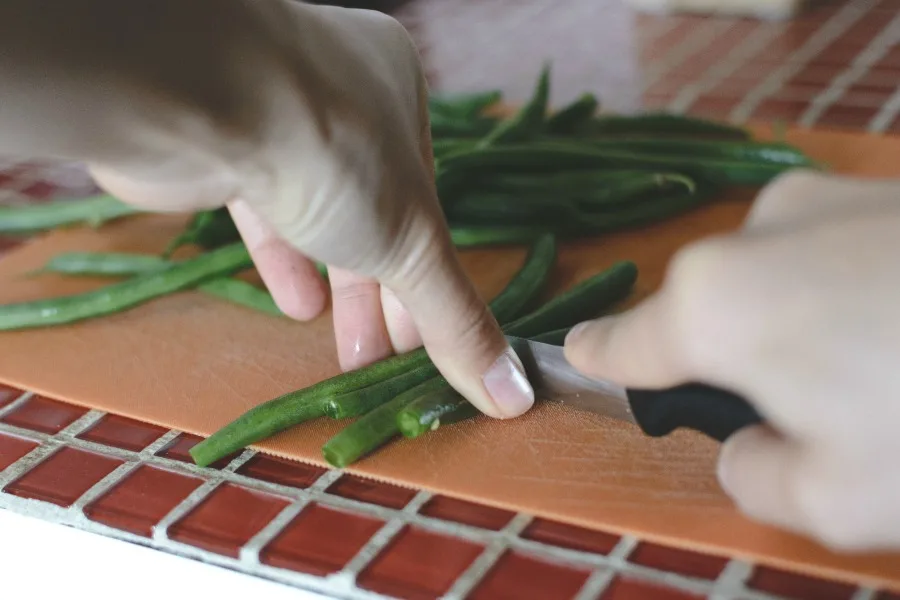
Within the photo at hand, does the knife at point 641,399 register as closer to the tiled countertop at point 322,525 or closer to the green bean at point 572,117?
A: the tiled countertop at point 322,525

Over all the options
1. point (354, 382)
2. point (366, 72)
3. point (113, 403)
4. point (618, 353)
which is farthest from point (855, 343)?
point (113, 403)

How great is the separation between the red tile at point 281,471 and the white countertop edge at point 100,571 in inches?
5.2

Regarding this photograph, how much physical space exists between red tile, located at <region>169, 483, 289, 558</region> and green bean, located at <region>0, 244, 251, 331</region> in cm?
52

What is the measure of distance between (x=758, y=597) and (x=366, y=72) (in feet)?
1.99

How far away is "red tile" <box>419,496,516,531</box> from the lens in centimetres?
98

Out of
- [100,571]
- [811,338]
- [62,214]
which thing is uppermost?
[811,338]

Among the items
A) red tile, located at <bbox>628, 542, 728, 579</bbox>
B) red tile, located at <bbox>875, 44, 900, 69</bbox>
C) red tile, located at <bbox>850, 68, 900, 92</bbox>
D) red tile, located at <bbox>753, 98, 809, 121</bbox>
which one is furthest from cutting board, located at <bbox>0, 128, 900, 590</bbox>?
red tile, located at <bbox>875, 44, 900, 69</bbox>

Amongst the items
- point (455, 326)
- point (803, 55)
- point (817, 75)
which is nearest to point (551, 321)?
→ point (455, 326)

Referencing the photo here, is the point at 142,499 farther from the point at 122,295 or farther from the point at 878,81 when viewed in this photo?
the point at 878,81

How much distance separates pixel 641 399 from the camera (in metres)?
0.89

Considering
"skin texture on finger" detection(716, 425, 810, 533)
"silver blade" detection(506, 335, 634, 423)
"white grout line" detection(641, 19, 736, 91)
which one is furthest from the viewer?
"white grout line" detection(641, 19, 736, 91)

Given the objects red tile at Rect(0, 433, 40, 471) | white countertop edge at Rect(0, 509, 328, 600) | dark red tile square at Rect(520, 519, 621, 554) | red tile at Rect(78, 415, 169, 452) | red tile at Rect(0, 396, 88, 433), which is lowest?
white countertop edge at Rect(0, 509, 328, 600)

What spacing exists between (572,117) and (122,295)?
0.93m

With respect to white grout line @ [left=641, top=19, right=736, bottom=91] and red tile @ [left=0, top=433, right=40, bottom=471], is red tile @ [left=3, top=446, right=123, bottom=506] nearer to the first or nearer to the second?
red tile @ [left=0, top=433, right=40, bottom=471]
